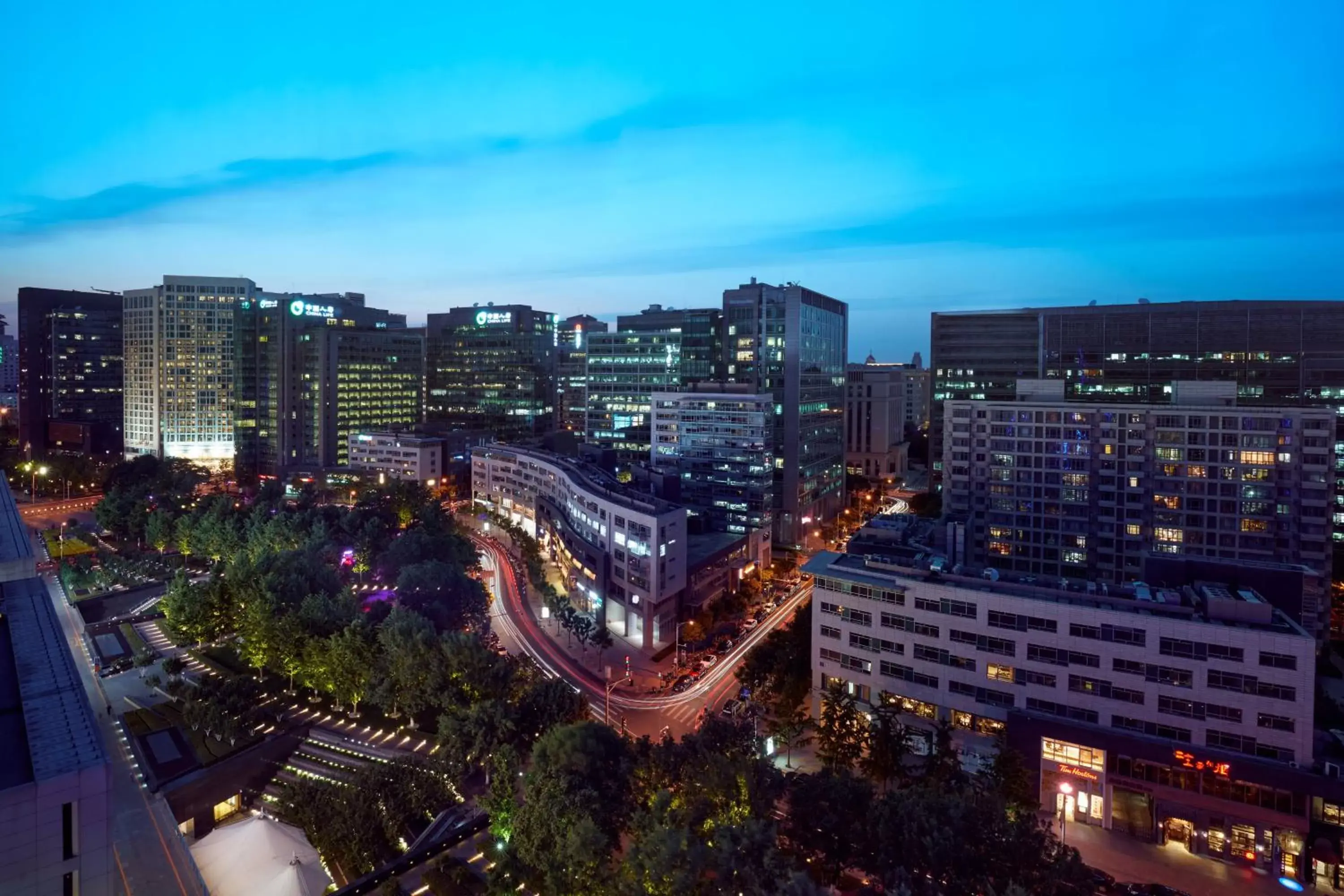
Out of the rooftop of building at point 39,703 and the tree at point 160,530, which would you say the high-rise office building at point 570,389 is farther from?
the rooftop of building at point 39,703

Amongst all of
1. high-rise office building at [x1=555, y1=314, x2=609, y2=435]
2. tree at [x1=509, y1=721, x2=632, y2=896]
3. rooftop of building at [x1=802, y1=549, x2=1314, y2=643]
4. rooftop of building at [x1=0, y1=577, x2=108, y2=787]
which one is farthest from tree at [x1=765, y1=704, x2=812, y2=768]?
high-rise office building at [x1=555, y1=314, x2=609, y2=435]

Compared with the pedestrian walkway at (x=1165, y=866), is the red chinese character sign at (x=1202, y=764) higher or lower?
higher

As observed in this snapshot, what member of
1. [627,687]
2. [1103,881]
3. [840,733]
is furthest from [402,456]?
[1103,881]

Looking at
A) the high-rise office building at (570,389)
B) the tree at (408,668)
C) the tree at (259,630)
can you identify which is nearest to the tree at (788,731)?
the tree at (408,668)

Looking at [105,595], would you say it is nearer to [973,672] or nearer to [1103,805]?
[973,672]

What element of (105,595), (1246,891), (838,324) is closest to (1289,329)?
(838,324)

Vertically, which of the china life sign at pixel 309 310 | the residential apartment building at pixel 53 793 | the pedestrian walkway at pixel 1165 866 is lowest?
the pedestrian walkway at pixel 1165 866
